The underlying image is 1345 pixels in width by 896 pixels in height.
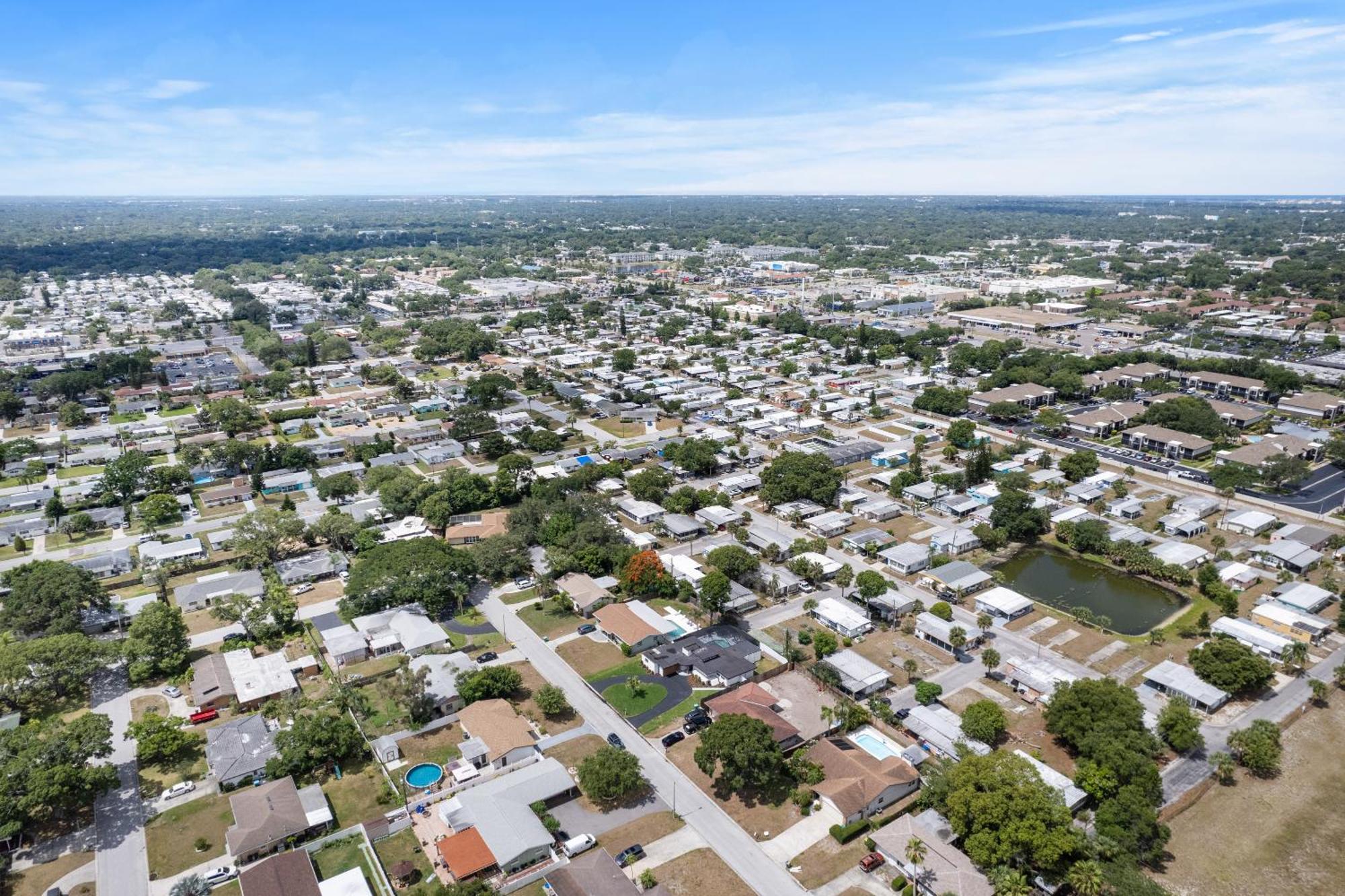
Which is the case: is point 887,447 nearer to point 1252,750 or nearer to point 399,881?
point 1252,750

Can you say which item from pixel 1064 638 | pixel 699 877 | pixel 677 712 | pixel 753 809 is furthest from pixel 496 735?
pixel 1064 638

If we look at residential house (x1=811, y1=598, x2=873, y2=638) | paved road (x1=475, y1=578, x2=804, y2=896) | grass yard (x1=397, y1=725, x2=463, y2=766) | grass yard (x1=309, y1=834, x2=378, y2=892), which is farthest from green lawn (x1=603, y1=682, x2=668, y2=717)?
grass yard (x1=309, y1=834, x2=378, y2=892)

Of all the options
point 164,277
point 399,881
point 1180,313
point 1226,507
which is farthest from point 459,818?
point 164,277

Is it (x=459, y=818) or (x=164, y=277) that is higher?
(x=164, y=277)

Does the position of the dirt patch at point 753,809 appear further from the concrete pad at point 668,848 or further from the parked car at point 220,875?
the parked car at point 220,875

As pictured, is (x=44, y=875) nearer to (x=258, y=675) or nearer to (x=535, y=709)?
(x=258, y=675)

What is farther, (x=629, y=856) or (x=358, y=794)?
(x=358, y=794)

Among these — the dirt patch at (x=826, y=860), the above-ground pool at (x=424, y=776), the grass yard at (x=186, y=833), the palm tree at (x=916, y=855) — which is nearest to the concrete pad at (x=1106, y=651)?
the palm tree at (x=916, y=855)

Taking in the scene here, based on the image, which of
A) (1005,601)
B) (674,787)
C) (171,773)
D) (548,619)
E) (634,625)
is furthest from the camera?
(1005,601)
